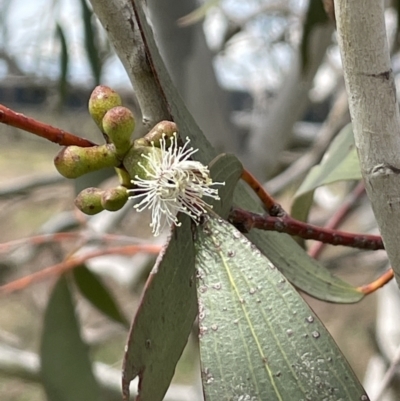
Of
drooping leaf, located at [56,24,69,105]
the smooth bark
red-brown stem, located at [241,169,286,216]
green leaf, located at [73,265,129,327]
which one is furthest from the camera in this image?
drooping leaf, located at [56,24,69,105]

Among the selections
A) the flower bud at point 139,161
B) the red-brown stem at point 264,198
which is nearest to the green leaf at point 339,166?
the red-brown stem at point 264,198

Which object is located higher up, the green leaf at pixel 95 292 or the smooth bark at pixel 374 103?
the smooth bark at pixel 374 103

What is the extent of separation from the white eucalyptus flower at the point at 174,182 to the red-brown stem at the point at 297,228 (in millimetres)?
31

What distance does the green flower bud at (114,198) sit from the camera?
11.0 inches

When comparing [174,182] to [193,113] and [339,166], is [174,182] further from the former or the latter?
[193,113]

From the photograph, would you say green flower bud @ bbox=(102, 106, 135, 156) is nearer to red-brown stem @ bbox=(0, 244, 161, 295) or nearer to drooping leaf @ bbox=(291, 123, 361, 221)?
drooping leaf @ bbox=(291, 123, 361, 221)

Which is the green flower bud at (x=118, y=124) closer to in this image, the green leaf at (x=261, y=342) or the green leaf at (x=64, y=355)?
the green leaf at (x=261, y=342)

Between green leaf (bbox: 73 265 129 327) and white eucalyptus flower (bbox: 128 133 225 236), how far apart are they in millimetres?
561

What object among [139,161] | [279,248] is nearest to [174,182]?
[139,161]

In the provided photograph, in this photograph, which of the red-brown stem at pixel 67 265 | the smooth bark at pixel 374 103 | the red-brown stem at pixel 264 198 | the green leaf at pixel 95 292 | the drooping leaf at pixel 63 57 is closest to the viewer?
the smooth bark at pixel 374 103

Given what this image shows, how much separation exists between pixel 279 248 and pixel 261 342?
145mm

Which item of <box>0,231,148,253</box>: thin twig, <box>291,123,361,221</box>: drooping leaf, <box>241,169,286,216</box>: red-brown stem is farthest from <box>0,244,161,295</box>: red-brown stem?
<box>241,169,286,216</box>: red-brown stem

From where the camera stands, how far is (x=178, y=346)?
1.10ft

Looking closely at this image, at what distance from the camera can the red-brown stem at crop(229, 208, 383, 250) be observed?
34 centimetres
